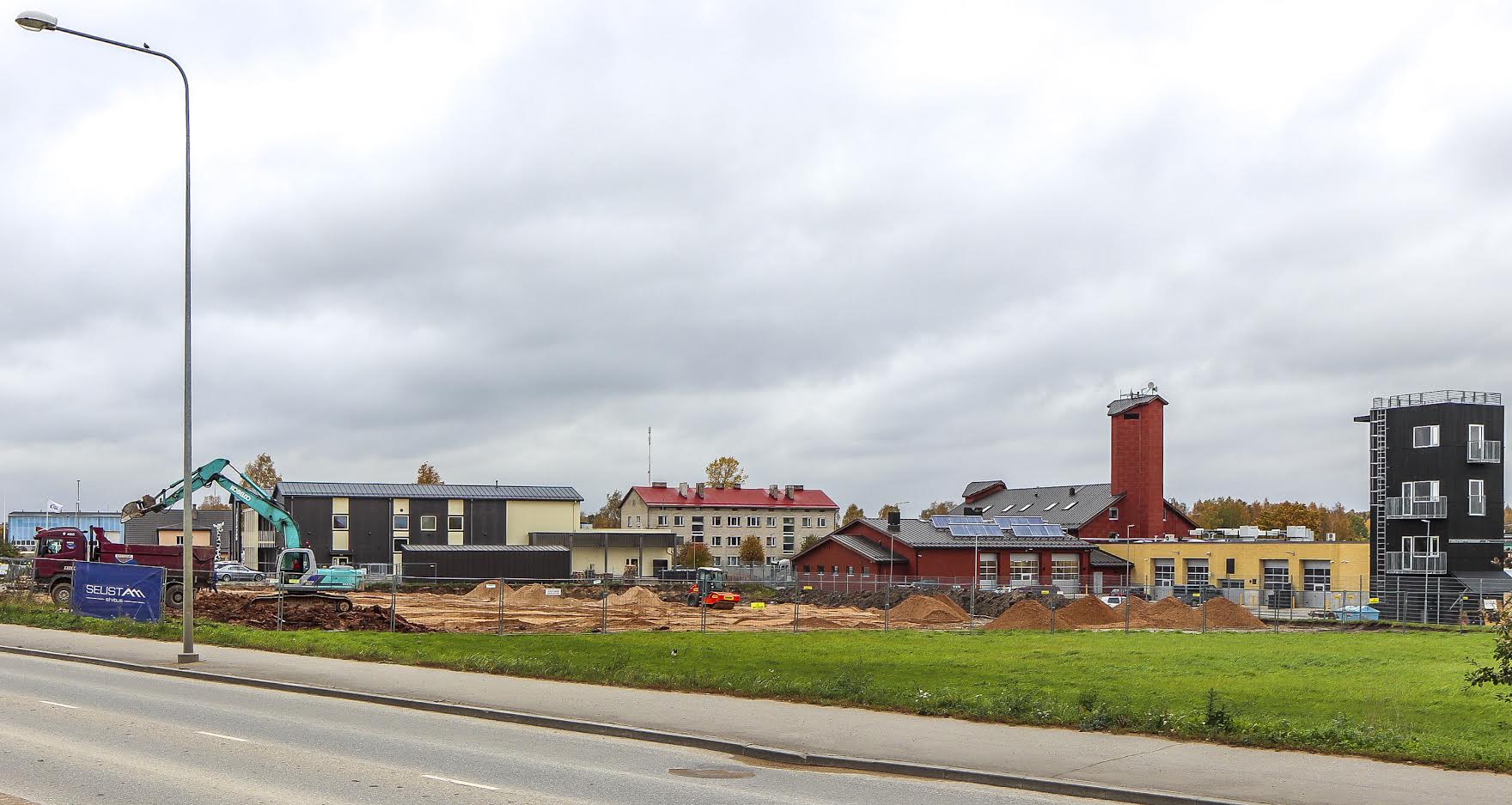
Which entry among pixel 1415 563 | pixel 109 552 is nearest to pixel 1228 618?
pixel 1415 563

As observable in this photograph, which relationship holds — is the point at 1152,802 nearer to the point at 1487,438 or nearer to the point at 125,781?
the point at 125,781

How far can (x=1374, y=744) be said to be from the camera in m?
14.7

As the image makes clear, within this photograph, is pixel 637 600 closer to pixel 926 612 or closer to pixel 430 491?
pixel 926 612

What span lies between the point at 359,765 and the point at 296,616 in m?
31.4

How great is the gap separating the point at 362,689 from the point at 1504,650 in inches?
668

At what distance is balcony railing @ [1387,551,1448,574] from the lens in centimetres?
7150

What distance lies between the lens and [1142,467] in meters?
95.4

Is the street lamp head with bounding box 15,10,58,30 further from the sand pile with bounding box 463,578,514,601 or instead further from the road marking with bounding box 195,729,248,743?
the sand pile with bounding box 463,578,514,601

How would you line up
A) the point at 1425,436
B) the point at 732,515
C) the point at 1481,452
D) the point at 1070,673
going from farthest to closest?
the point at 732,515 < the point at 1425,436 < the point at 1481,452 < the point at 1070,673

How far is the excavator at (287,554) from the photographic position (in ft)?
163

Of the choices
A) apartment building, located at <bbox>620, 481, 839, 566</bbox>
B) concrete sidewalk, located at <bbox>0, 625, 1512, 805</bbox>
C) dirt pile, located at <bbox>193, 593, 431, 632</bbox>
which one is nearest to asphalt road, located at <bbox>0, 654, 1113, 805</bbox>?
concrete sidewalk, located at <bbox>0, 625, 1512, 805</bbox>

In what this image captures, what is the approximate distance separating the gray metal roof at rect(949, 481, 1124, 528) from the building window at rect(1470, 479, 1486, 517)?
2767cm

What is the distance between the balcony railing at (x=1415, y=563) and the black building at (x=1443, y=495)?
5cm

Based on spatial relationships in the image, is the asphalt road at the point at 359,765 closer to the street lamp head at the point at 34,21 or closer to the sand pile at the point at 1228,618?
the street lamp head at the point at 34,21
